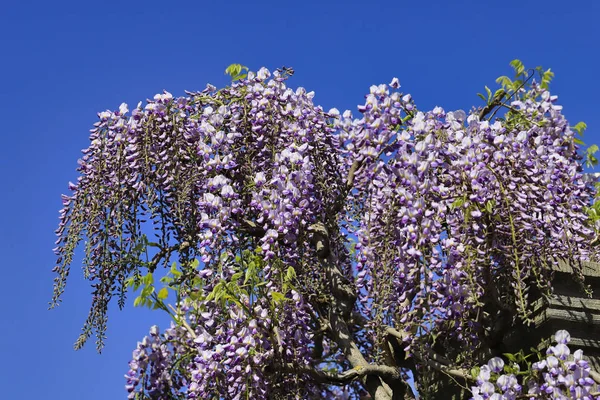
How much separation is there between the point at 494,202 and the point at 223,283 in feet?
6.00

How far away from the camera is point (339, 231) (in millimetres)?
6047

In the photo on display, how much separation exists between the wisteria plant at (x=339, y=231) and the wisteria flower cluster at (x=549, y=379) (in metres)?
0.01

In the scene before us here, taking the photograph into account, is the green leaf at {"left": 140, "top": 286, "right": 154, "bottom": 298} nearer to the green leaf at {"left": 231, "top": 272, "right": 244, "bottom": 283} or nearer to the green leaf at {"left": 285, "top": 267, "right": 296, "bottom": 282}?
the green leaf at {"left": 231, "top": 272, "right": 244, "bottom": 283}

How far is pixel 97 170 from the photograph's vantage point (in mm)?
6004

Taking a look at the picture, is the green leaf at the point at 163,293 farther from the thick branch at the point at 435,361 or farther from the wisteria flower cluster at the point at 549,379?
the wisteria flower cluster at the point at 549,379

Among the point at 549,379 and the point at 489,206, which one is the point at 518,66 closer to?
the point at 489,206

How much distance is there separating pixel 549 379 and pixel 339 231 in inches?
82.2

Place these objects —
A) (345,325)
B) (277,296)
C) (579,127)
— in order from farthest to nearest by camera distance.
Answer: (579,127), (345,325), (277,296)

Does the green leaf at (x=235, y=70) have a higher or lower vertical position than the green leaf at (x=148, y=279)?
higher

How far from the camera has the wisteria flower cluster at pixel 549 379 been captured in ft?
14.7

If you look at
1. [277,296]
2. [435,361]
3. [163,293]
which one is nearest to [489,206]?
[435,361]

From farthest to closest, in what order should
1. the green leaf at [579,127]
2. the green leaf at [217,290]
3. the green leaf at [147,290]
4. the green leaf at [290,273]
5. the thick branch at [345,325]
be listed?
the green leaf at [579,127] < the thick branch at [345,325] < the green leaf at [147,290] < the green leaf at [290,273] < the green leaf at [217,290]

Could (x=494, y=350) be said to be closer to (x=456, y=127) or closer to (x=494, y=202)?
(x=494, y=202)

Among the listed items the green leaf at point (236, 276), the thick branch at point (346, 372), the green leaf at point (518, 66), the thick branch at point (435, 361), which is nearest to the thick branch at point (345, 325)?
the thick branch at point (346, 372)
